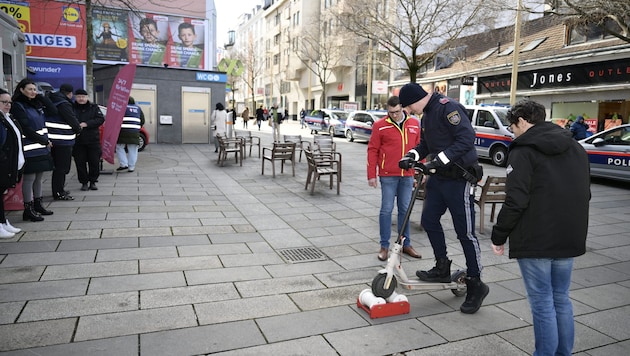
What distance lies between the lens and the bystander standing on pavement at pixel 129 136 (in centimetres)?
1070

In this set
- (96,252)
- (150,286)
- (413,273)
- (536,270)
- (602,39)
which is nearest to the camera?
(536,270)

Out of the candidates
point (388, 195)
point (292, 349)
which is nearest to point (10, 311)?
point (292, 349)

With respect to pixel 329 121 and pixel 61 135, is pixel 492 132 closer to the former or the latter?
pixel 61 135

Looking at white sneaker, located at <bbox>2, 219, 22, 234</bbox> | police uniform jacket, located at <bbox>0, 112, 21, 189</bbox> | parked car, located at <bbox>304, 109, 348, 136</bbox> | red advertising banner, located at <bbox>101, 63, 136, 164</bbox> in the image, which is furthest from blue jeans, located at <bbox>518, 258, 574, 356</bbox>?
parked car, located at <bbox>304, 109, 348, 136</bbox>

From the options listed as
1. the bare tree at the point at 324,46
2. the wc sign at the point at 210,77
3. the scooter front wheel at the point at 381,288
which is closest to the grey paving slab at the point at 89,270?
the scooter front wheel at the point at 381,288

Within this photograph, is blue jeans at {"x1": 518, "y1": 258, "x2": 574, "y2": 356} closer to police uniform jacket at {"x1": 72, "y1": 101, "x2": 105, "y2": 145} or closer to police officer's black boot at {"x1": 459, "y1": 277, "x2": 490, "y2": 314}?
police officer's black boot at {"x1": 459, "y1": 277, "x2": 490, "y2": 314}

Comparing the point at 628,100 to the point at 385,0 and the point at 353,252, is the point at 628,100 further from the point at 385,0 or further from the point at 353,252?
the point at 353,252

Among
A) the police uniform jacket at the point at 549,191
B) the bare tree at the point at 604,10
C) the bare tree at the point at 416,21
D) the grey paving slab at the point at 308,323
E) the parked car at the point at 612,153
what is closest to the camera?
the police uniform jacket at the point at 549,191

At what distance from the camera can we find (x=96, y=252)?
5.16 m

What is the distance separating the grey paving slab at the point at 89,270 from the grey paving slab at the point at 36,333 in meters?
0.99

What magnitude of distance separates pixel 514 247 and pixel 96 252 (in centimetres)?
427

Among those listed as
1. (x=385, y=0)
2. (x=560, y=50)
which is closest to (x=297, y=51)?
(x=385, y=0)

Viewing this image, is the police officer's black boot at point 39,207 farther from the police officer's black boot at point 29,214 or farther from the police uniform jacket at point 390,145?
the police uniform jacket at point 390,145

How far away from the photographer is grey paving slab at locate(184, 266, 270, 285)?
4488mm
